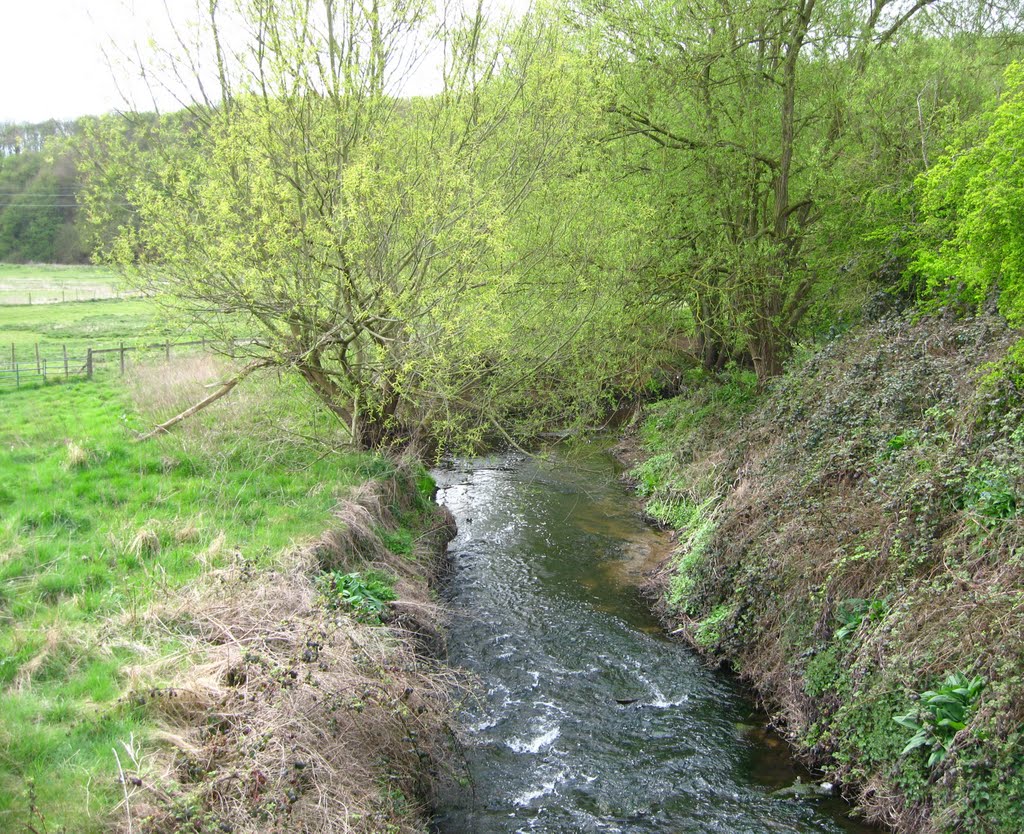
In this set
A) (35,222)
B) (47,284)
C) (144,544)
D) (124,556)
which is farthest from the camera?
(47,284)

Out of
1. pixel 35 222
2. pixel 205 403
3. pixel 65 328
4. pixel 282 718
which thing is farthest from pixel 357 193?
pixel 35 222

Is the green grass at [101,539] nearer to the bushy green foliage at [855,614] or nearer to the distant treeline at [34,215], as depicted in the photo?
the bushy green foliage at [855,614]

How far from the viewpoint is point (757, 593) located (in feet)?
27.4

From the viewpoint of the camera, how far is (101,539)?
24.3ft

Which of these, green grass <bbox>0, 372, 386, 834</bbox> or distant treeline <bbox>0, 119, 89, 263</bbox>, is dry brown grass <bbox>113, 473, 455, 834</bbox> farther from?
distant treeline <bbox>0, 119, 89, 263</bbox>

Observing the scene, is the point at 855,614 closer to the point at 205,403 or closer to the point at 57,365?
the point at 205,403

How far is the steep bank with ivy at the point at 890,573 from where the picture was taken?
534cm

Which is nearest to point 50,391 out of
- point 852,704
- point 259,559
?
point 259,559

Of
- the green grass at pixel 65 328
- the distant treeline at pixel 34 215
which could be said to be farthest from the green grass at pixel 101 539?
the distant treeline at pixel 34 215

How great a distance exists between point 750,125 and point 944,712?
10.3m

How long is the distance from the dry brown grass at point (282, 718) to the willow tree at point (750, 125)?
927cm

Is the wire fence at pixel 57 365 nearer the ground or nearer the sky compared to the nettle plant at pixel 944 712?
nearer the sky

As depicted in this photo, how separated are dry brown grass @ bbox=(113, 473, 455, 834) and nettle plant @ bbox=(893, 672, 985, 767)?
3.83 meters

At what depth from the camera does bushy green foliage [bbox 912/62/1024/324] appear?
6.53 meters
